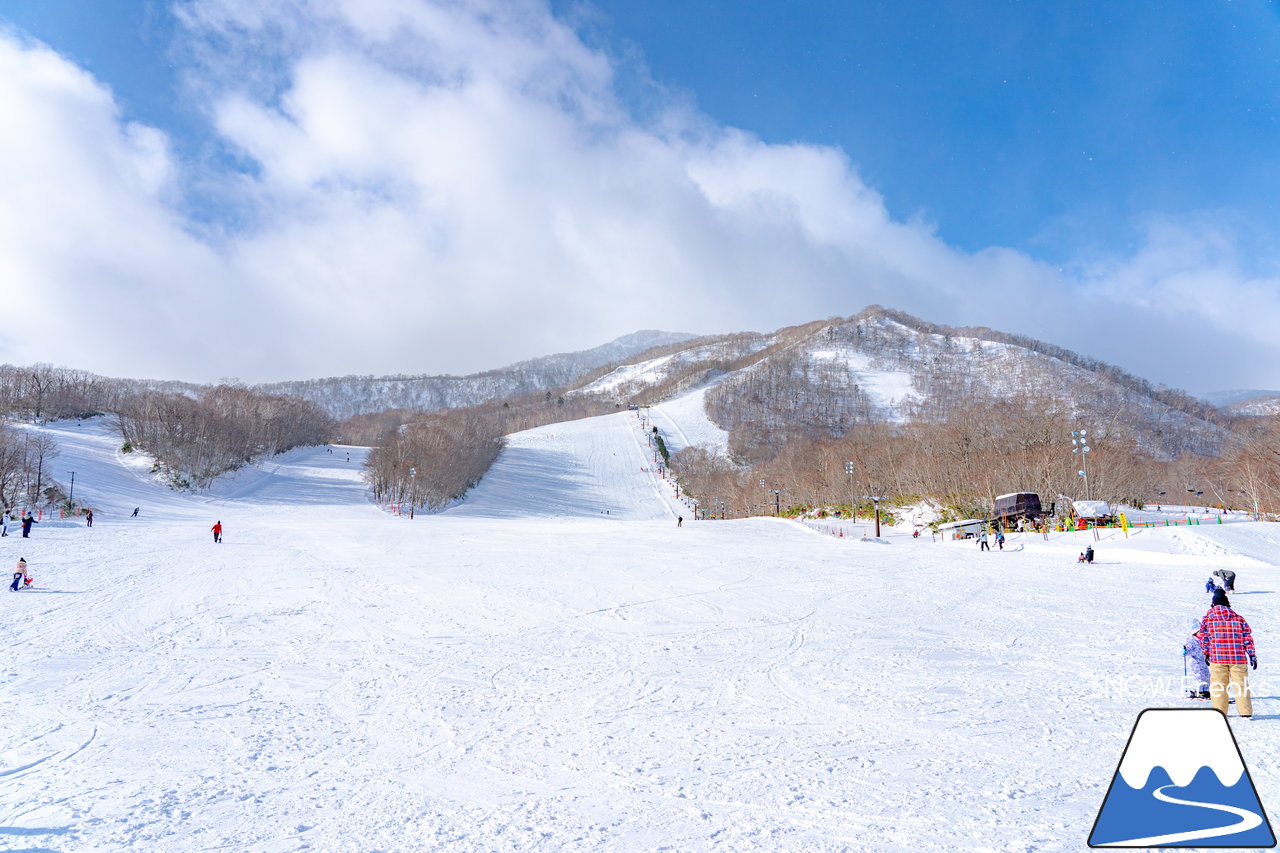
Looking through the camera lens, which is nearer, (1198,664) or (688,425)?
(1198,664)

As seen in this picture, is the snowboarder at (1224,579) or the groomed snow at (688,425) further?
the groomed snow at (688,425)

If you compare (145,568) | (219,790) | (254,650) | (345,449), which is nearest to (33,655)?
(254,650)

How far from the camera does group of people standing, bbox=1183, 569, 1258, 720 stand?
6.26 meters

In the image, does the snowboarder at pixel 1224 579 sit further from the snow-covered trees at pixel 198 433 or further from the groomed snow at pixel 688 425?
the groomed snow at pixel 688 425

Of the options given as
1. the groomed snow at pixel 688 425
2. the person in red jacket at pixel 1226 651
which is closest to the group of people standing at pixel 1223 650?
the person in red jacket at pixel 1226 651

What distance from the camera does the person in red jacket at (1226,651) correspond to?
6.26 metres

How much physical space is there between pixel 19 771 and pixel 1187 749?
8.38 meters

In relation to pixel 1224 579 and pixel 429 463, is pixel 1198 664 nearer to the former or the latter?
pixel 1224 579

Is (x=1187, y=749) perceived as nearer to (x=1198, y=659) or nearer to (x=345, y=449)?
(x=1198, y=659)

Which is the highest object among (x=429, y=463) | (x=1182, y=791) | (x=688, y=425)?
(x=688, y=425)

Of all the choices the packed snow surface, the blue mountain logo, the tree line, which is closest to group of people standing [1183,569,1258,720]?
the packed snow surface

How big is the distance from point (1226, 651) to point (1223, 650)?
0.08 ft

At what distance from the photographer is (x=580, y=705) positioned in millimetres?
7543

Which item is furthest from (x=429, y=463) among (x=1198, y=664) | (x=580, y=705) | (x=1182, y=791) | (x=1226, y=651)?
(x=1182, y=791)
